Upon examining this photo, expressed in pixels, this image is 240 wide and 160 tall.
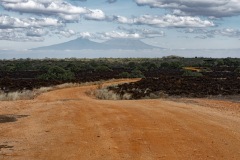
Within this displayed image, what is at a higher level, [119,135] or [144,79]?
[119,135]

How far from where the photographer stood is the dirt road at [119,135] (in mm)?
9594

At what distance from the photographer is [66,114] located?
1634 cm

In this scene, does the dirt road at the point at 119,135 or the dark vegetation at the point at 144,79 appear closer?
the dirt road at the point at 119,135

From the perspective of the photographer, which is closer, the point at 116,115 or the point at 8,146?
the point at 8,146

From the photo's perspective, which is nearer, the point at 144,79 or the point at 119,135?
the point at 119,135

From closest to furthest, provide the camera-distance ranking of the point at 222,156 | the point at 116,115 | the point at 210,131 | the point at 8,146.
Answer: the point at 222,156, the point at 8,146, the point at 210,131, the point at 116,115

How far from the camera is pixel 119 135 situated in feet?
38.5

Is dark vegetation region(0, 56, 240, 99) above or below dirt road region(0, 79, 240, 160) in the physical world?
below

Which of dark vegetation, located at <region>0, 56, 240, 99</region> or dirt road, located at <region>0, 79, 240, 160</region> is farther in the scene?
dark vegetation, located at <region>0, 56, 240, 99</region>

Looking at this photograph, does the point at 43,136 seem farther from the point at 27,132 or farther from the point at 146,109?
the point at 146,109

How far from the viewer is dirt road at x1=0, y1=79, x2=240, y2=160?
31.5 ft

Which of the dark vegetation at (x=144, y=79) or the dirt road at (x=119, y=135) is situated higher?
the dirt road at (x=119, y=135)

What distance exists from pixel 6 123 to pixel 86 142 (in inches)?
180

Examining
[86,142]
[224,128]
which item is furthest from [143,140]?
[224,128]
